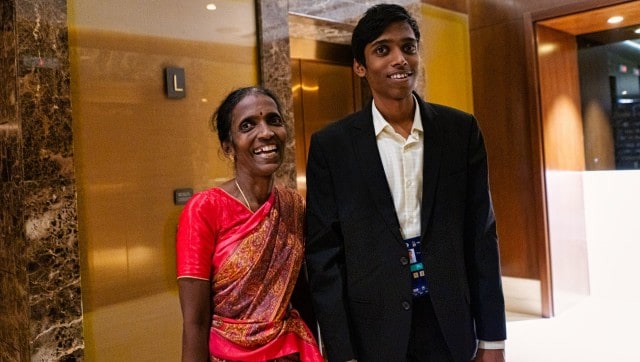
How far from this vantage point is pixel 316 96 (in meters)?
4.68

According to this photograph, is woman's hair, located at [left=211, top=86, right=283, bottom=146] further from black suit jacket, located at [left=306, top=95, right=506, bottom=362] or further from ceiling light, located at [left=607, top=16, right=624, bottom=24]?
ceiling light, located at [left=607, top=16, right=624, bottom=24]

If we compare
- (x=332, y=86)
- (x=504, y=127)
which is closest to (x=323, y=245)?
(x=332, y=86)

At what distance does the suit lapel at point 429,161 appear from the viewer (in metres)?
1.67

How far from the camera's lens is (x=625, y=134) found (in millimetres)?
5535

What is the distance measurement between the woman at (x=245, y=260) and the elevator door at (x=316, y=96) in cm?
267

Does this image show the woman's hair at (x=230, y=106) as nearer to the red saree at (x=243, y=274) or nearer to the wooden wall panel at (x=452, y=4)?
the red saree at (x=243, y=274)

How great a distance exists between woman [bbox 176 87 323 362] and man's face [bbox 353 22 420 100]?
348mm

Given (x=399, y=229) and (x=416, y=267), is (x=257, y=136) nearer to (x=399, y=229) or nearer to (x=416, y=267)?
(x=399, y=229)

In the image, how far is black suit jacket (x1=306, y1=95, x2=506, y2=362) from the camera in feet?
5.41

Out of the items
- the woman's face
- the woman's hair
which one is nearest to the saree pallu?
the woman's face

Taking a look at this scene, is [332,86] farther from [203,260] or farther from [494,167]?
[203,260]

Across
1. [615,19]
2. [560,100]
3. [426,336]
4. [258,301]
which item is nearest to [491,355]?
[426,336]

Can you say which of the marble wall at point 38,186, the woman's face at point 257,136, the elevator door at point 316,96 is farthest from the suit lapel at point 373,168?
the elevator door at point 316,96

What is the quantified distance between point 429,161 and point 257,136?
1.73 ft
